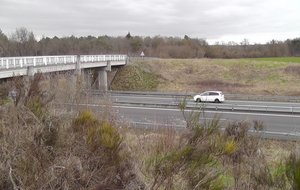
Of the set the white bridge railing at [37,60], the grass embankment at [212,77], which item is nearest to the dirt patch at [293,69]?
the grass embankment at [212,77]

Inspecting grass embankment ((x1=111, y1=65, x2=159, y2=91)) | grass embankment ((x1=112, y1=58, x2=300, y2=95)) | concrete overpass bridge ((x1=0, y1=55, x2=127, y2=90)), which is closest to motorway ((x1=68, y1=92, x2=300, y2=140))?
concrete overpass bridge ((x1=0, y1=55, x2=127, y2=90))

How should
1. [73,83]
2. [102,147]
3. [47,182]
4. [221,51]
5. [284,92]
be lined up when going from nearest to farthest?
1. [47,182]
2. [102,147]
3. [73,83]
4. [284,92]
5. [221,51]

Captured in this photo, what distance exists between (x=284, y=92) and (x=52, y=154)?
4728 cm

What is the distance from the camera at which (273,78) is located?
5750cm

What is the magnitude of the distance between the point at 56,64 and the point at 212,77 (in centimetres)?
3496

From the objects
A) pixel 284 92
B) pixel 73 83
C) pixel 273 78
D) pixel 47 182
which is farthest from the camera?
pixel 273 78

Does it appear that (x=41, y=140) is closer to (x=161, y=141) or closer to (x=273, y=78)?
(x=161, y=141)

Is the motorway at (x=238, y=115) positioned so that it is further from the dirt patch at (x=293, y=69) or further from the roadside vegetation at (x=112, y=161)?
the dirt patch at (x=293, y=69)

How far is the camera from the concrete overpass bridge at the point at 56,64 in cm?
2230

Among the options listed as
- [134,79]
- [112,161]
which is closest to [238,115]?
[112,161]

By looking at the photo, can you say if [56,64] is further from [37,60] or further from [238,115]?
[238,115]

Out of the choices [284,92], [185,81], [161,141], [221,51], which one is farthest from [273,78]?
[161,141]

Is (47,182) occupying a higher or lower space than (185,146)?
lower

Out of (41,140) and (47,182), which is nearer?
(47,182)
